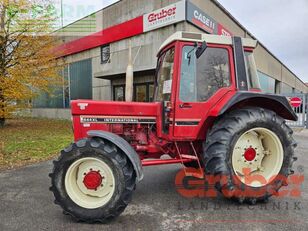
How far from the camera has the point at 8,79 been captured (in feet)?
30.4

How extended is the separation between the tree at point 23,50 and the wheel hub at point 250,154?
9.22 meters

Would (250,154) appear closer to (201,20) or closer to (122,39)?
(201,20)

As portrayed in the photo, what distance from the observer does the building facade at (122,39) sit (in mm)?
10250

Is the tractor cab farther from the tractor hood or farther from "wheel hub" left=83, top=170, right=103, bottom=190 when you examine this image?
"wheel hub" left=83, top=170, right=103, bottom=190

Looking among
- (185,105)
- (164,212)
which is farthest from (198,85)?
(164,212)

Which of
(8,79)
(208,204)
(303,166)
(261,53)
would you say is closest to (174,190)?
(208,204)

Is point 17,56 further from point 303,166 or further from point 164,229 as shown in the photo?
point 303,166

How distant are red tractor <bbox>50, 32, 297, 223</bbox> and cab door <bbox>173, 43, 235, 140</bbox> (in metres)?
0.01

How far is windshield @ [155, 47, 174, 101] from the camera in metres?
3.34

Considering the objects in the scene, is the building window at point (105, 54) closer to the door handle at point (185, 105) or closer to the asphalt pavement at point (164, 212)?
the asphalt pavement at point (164, 212)

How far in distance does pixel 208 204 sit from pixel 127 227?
123cm

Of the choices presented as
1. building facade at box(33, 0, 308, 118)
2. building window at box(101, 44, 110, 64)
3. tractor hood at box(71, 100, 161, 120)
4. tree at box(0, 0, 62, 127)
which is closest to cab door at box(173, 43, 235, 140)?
tractor hood at box(71, 100, 161, 120)

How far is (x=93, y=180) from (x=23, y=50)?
30.9 ft

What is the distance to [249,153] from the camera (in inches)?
128
